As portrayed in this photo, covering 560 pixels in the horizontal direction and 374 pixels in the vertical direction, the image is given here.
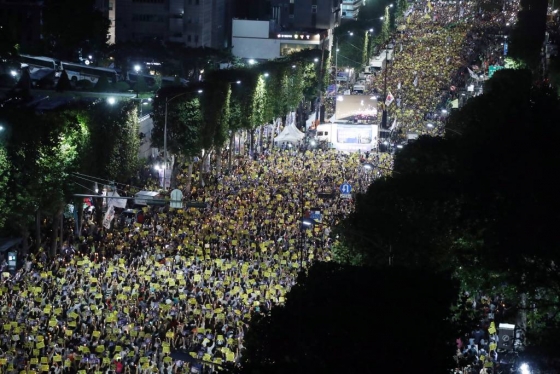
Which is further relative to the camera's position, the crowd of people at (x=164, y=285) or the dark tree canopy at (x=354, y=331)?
the crowd of people at (x=164, y=285)

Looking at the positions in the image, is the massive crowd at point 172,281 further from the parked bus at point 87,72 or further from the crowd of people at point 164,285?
the parked bus at point 87,72

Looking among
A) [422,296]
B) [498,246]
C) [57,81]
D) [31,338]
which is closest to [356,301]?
[422,296]

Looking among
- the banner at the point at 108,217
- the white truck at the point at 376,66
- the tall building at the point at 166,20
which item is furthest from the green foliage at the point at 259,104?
the white truck at the point at 376,66

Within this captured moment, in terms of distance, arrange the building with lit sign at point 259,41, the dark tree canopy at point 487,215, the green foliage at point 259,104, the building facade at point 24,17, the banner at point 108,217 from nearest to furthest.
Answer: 1. the dark tree canopy at point 487,215
2. the banner at point 108,217
3. the green foliage at point 259,104
4. the building facade at point 24,17
5. the building with lit sign at point 259,41

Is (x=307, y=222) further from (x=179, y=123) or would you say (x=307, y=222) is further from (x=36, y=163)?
(x=179, y=123)

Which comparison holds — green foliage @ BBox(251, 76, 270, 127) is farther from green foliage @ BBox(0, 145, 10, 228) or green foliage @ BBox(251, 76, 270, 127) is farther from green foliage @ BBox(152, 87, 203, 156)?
green foliage @ BBox(0, 145, 10, 228)

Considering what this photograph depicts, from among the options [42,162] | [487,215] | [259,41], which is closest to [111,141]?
[42,162]

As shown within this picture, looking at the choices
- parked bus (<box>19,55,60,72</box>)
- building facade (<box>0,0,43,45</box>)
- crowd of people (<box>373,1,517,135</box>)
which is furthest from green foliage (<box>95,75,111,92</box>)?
building facade (<box>0,0,43,45</box>)
